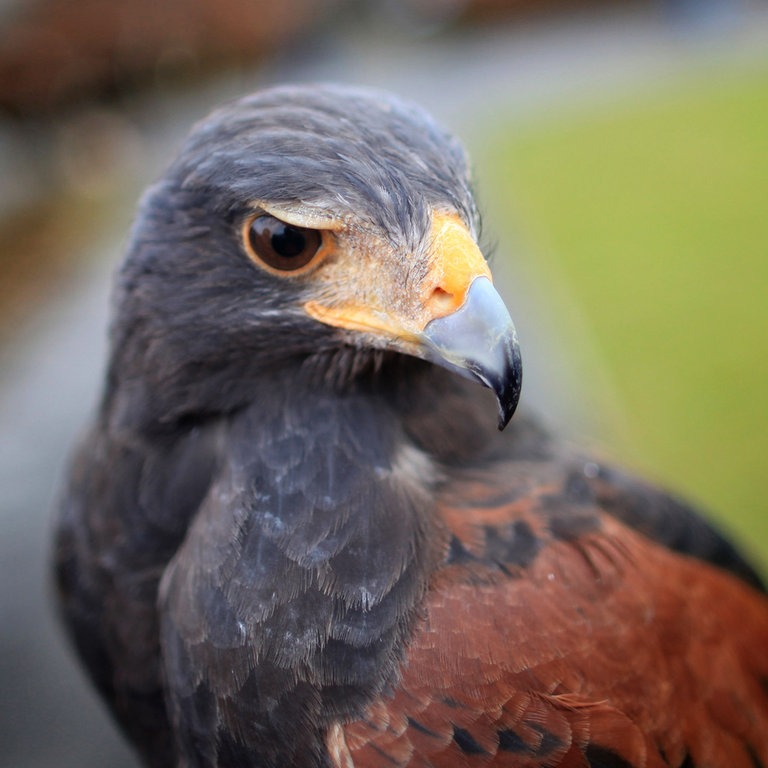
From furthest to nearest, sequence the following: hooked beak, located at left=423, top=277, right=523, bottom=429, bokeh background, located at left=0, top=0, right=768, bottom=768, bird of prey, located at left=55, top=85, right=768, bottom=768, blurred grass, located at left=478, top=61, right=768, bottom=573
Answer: blurred grass, located at left=478, top=61, right=768, bottom=573
bokeh background, located at left=0, top=0, right=768, bottom=768
bird of prey, located at left=55, top=85, right=768, bottom=768
hooked beak, located at left=423, top=277, right=523, bottom=429

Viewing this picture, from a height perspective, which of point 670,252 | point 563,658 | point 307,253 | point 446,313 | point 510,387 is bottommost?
point 563,658

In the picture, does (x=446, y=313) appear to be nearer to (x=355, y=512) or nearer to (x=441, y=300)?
(x=441, y=300)

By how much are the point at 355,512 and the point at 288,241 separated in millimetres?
593

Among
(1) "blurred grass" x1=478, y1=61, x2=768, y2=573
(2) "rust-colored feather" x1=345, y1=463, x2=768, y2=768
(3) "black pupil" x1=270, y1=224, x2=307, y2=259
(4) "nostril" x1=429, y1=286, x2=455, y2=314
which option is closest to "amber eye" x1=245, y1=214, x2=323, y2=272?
(3) "black pupil" x1=270, y1=224, x2=307, y2=259

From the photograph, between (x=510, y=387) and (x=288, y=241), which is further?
(x=288, y=241)

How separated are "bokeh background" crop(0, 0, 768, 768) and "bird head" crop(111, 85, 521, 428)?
65cm

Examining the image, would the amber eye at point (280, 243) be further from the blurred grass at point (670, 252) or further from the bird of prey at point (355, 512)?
the blurred grass at point (670, 252)

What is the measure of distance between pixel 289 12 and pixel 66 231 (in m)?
6.36

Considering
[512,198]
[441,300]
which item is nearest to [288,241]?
[441,300]

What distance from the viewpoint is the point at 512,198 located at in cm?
884

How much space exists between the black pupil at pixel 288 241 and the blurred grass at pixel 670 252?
3092 mm

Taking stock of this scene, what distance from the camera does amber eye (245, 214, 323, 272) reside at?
5.78 ft

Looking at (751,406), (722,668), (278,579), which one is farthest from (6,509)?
(751,406)

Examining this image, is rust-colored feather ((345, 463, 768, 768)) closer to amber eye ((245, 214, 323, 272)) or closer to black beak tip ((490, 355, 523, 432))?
black beak tip ((490, 355, 523, 432))
